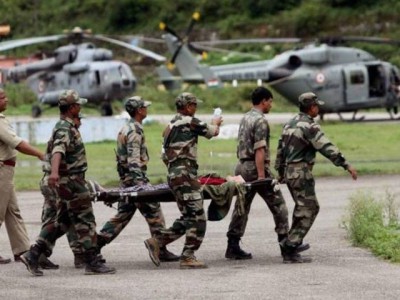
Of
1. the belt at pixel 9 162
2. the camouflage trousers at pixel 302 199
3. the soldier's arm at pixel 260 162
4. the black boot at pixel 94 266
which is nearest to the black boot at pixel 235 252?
the camouflage trousers at pixel 302 199

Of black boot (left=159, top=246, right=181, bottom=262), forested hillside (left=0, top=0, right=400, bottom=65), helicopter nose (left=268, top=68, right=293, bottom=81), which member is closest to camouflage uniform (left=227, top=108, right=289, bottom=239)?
black boot (left=159, top=246, right=181, bottom=262)

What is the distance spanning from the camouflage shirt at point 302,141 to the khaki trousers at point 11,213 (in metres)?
2.90

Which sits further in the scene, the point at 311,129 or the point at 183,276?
the point at 311,129

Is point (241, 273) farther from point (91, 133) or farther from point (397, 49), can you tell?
point (397, 49)

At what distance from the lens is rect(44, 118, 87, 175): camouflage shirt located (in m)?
14.2

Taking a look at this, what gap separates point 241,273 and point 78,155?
207 cm

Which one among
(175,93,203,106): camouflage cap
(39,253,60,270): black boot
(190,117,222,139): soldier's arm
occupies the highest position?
(175,93,203,106): camouflage cap

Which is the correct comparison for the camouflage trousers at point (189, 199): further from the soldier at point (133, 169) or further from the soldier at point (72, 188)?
the soldier at point (72, 188)

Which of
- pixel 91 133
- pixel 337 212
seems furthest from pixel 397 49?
pixel 337 212

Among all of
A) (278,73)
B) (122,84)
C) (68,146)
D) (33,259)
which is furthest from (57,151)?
(122,84)

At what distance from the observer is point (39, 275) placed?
46.1ft

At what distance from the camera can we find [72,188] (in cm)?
1423

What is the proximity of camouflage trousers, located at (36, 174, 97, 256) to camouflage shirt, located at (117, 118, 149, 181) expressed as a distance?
0.89 meters

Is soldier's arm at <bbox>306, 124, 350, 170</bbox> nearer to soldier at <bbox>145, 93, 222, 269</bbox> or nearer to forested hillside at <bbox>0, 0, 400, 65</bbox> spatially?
soldier at <bbox>145, 93, 222, 269</bbox>
